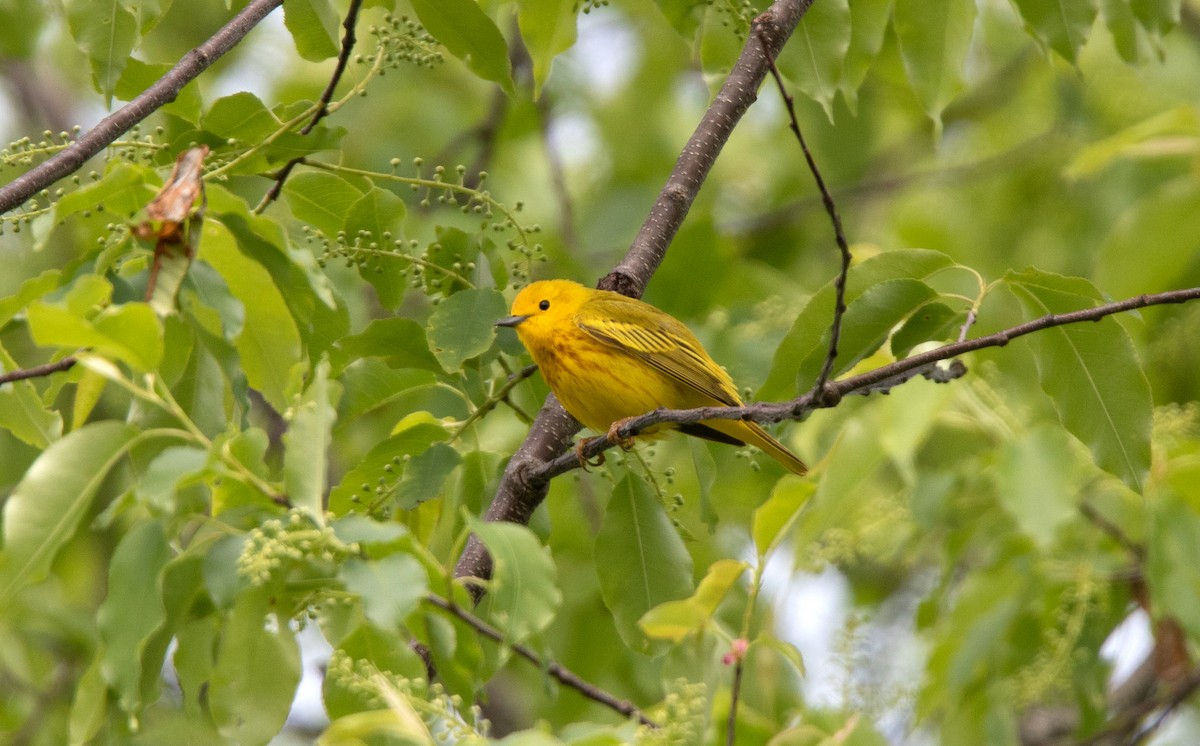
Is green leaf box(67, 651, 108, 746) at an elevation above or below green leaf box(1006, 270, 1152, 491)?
above

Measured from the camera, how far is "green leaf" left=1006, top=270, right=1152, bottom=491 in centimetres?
277

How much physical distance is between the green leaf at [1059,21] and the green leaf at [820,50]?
55 cm

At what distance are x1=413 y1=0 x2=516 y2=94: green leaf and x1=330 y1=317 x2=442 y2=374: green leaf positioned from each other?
674 millimetres

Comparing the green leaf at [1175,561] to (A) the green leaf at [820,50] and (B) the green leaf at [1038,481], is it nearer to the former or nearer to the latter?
(B) the green leaf at [1038,481]

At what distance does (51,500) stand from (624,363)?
2.49m

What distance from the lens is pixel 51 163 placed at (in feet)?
8.52

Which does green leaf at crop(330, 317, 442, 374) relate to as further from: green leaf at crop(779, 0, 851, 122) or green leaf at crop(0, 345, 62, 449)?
green leaf at crop(779, 0, 851, 122)

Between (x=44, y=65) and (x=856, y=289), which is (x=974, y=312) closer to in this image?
(x=856, y=289)

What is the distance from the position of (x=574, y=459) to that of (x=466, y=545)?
537mm

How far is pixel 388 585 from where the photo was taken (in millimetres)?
1909

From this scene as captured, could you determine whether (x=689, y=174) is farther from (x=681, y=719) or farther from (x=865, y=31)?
(x=681, y=719)

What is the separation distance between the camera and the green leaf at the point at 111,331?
191cm

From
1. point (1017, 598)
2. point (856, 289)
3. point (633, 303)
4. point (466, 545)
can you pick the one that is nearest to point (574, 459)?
point (466, 545)

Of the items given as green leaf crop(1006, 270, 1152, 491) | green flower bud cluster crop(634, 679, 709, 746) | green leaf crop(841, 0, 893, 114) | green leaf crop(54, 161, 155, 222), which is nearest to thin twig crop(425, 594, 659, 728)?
green flower bud cluster crop(634, 679, 709, 746)
